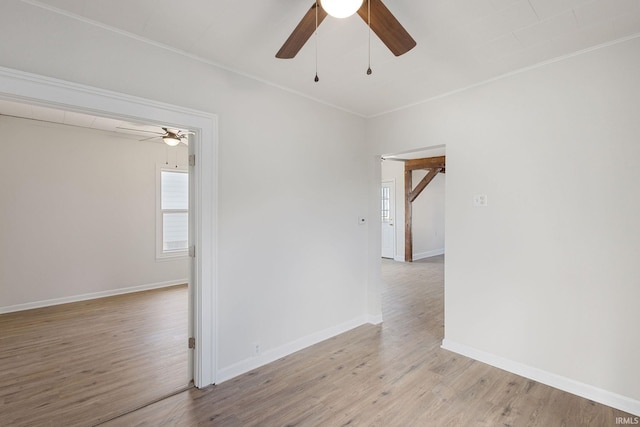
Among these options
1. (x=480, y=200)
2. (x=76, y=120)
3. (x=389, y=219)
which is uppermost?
(x=76, y=120)

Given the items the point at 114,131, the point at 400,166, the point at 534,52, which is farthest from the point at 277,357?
the point at 400,166

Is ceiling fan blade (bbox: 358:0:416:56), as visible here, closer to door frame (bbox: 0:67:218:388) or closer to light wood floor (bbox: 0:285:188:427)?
door frame (bbox: 0:67:218:388)

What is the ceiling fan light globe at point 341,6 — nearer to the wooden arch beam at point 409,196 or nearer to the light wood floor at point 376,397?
the light wood floor at point 376,397

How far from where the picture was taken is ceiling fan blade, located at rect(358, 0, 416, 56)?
1.35 metres

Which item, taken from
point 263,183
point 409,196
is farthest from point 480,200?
point 409,196

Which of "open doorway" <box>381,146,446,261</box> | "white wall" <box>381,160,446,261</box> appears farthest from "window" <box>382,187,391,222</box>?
"white wall" <box>381,160,446,261</box>

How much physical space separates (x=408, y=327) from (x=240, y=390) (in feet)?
6.88

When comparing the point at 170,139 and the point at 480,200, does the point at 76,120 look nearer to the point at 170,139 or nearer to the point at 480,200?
the point at 170,139

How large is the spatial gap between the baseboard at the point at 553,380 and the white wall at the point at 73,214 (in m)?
4.95

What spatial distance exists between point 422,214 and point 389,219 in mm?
942

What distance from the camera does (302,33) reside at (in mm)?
1531

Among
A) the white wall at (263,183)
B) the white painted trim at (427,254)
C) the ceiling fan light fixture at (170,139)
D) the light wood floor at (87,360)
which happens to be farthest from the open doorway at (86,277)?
the white painted trim at (427,254)

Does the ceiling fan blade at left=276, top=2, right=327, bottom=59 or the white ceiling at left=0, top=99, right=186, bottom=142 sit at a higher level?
the white ceiling at left=0, top=99, right=186, bottom=142
